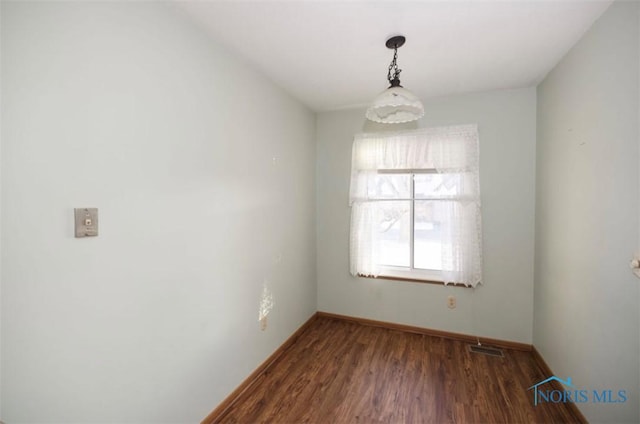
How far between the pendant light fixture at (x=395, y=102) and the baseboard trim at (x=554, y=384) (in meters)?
2.22

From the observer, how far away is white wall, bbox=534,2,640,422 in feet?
4.53

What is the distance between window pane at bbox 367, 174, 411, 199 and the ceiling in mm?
956

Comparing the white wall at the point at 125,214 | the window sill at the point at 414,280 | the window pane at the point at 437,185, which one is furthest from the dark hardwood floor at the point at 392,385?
the window pane at the point at 437,185

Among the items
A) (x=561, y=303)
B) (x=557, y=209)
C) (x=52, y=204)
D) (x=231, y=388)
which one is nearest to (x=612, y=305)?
(x=561, y=303)

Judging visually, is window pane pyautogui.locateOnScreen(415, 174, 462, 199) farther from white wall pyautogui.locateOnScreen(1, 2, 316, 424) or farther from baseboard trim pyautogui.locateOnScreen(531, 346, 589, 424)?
white wall pyautogui.locateOnScreen(1, 2, 316, 424)

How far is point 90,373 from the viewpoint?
46.4 inches

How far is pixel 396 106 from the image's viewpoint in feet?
6.19

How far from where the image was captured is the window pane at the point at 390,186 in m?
3.06

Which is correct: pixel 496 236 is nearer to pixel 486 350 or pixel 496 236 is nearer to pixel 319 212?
pixel 486 350

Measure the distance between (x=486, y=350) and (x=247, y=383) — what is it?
2243 millimetres

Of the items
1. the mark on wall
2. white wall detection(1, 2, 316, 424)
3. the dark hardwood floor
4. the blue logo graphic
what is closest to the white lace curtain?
the dark hardwood floor

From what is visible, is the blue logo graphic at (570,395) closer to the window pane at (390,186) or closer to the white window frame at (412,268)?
the white window frame at (412,268)

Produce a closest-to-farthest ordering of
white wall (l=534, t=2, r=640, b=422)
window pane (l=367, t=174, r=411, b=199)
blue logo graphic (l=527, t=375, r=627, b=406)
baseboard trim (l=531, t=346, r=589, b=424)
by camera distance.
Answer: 1. white wall (l=534, t=2, r=640, b=422)
2. blue logo graphic (l=527, t=375, r=627, b=406)
3. baseboard trim (l=531, t=346, r=589, b=424)
4. window pane (l=367, t=174, r=411, b=199)

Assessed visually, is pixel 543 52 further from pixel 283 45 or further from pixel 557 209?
pixel 283 45
